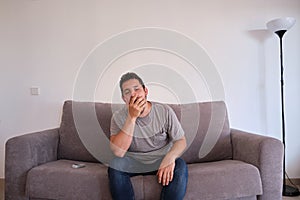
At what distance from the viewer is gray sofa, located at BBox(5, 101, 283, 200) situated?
1.77m

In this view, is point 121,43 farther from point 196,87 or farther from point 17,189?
point 17,189

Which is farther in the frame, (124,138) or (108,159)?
(108,159)

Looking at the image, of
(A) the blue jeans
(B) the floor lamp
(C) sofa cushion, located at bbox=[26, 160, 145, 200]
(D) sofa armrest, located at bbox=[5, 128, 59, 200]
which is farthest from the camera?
(B) the floor lamp

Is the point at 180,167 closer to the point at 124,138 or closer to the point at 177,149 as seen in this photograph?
the point at 177,149

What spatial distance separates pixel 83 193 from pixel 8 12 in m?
2.18

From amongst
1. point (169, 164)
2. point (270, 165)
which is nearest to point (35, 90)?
point (169, 164)

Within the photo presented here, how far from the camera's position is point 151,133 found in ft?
6.15

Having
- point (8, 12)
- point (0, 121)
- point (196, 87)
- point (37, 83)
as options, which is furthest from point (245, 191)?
point (8, 12)

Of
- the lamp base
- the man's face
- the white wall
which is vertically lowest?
the lamp base

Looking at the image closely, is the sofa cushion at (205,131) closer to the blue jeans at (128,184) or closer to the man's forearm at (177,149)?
the man's forearm at (177,149)

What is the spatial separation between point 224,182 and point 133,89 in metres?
0.80

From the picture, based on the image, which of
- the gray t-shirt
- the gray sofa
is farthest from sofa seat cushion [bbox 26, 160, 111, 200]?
the gray t-shirt

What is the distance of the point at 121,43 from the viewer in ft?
9.64

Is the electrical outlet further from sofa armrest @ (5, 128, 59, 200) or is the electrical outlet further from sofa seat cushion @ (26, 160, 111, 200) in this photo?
sofa seat cushion @ (26, 160, 111, 200)
